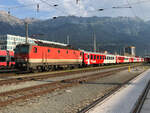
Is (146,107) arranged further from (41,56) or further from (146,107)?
(41,56)

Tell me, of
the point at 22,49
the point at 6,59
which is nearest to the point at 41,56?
the point at 22,49

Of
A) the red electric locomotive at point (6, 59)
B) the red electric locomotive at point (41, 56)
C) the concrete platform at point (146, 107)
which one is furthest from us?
the red electric locomotive at point (6, 59)

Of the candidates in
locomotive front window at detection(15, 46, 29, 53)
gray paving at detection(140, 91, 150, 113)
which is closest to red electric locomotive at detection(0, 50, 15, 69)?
locomotive front window at detection(15, 46, 29, 53)

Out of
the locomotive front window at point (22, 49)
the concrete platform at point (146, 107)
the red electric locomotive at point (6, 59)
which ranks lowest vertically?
the concrete platform at point (146, 107)

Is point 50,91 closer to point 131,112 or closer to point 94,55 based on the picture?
point 131,112

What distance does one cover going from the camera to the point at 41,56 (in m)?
21.5

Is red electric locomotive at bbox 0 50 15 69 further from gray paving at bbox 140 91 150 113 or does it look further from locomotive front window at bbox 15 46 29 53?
gray paving at bbox 140 91 150 113

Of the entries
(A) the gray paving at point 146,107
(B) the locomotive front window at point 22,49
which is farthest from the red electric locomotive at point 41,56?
(A) the gray paving at point 146,107

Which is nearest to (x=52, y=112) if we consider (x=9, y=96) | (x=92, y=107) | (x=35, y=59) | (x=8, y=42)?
(x=92, y=107)

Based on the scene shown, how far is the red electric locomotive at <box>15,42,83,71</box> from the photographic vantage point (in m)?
19.9

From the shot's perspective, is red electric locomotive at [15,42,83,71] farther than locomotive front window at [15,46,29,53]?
No

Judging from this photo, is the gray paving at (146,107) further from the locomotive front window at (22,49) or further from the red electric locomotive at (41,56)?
the locomotive front window at (22,49)

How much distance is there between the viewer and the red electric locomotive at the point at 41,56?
19866 millimetres

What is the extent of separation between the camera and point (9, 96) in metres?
9.06
